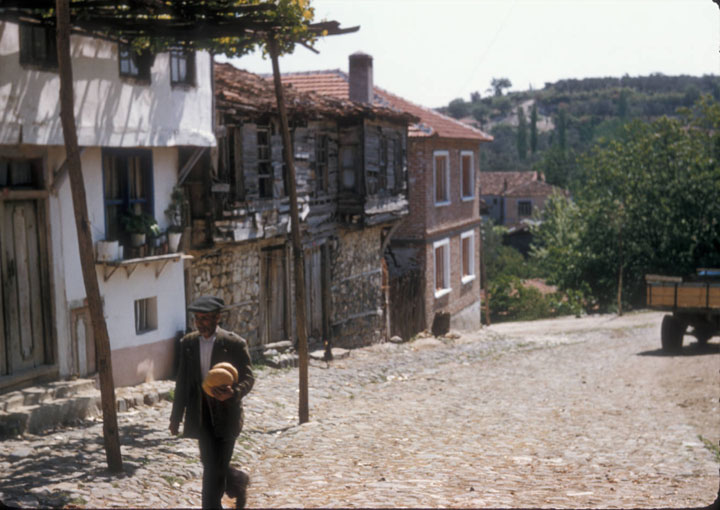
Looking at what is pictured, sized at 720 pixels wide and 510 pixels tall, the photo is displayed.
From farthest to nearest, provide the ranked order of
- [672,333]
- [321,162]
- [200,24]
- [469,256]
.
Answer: [469,256] → [321,162] → [672,333] → [200,24]

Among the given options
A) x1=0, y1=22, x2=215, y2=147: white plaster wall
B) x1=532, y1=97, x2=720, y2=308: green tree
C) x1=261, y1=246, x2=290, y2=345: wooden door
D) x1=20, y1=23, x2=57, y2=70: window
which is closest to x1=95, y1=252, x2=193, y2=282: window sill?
x1=0, y1=22, x2=215, y2=147: white plaster wall

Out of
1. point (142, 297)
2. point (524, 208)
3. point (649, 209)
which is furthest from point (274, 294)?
point (524, 208)

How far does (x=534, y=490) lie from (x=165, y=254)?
232 inches

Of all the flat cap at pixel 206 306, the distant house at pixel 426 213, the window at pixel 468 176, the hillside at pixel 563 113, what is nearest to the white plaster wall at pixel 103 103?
the flat cap at pixel 206 306

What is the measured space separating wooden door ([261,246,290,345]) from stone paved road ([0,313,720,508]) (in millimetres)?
951

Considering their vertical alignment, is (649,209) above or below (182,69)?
below

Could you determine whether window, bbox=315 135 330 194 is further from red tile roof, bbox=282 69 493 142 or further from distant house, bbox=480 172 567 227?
distant house, bbox=480 172 567 227

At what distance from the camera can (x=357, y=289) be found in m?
17.0

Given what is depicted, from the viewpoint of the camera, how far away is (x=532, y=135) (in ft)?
251

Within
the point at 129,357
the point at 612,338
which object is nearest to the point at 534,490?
the point at 129,357

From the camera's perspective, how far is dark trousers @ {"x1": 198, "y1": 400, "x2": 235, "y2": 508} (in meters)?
5.01

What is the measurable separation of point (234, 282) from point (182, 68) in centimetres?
349

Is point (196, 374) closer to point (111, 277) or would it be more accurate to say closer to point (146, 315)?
point (111, 277)

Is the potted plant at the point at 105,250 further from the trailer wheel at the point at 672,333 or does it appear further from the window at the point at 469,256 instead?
the window at the point at 469,256
